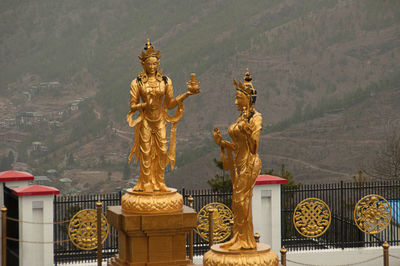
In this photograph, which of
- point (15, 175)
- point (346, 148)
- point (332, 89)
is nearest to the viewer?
point (15, 175)

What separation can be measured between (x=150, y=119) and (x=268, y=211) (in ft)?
11.1

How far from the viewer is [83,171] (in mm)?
42531

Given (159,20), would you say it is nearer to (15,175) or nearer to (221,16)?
(221,16)

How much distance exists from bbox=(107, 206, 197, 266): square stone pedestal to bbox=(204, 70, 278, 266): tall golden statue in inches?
75.8

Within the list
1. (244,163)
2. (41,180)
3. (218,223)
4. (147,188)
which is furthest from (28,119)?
(244,163)

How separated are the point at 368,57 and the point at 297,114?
21.3 ft

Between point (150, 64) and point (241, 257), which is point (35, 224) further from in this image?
point (241, 257)

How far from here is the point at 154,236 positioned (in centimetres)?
962

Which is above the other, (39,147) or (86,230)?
(39,147)

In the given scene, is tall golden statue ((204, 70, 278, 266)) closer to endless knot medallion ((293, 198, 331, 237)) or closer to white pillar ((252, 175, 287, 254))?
white pillar ((252, 175, 287, 254))

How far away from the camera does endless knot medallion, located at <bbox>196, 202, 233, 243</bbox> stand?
1243 cm

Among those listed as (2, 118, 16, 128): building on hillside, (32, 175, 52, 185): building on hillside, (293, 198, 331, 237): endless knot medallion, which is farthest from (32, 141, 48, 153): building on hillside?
(293, 198, 331, 237): endless knot medallion

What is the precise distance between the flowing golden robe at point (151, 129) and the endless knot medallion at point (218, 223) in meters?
2.54

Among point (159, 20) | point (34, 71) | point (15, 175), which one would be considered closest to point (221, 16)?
point (159, 20)
